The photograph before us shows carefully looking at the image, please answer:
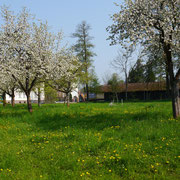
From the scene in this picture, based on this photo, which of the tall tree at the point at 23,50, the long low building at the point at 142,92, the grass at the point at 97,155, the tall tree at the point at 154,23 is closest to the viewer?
the grass at the point at 97,155

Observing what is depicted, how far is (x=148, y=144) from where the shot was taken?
7516mm

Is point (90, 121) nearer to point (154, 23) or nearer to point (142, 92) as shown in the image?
point (154, 23)

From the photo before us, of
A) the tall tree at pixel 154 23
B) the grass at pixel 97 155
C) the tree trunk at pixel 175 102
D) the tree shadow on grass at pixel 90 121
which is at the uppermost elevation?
the tall tree at pixel 154 23

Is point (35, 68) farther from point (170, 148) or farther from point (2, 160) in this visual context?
point (170, 148)

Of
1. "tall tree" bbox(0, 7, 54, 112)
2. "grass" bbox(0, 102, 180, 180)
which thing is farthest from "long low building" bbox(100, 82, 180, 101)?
"grass" bbox(0, 102, 180, 180)

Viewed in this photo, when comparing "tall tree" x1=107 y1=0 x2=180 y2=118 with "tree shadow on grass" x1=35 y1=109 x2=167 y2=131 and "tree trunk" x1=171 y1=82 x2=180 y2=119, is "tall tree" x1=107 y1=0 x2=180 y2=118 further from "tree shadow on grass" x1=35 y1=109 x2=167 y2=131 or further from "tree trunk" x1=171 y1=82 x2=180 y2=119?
"tree shadow on grass" x1=35 y1=109 x2=167 y2=131

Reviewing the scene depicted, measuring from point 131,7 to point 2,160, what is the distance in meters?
9.79

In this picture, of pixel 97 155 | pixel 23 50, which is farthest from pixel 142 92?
pixel 97 155

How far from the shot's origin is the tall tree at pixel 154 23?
11.1 meters

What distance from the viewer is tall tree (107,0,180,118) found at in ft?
36.4

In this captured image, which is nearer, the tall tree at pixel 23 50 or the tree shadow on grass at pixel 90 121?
the tree shadow on grass at pixel 90 121

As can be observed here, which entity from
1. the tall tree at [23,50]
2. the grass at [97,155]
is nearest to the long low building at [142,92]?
the tall tree at [23,50]

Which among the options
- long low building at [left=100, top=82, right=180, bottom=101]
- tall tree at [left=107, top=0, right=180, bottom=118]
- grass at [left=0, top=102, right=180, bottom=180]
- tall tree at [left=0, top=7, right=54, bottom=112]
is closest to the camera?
grass at [left=0, top=102, right=180, bottom=180]

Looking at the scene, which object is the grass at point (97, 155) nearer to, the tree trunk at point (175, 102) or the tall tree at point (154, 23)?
the tree trunk at point (175, 102)
